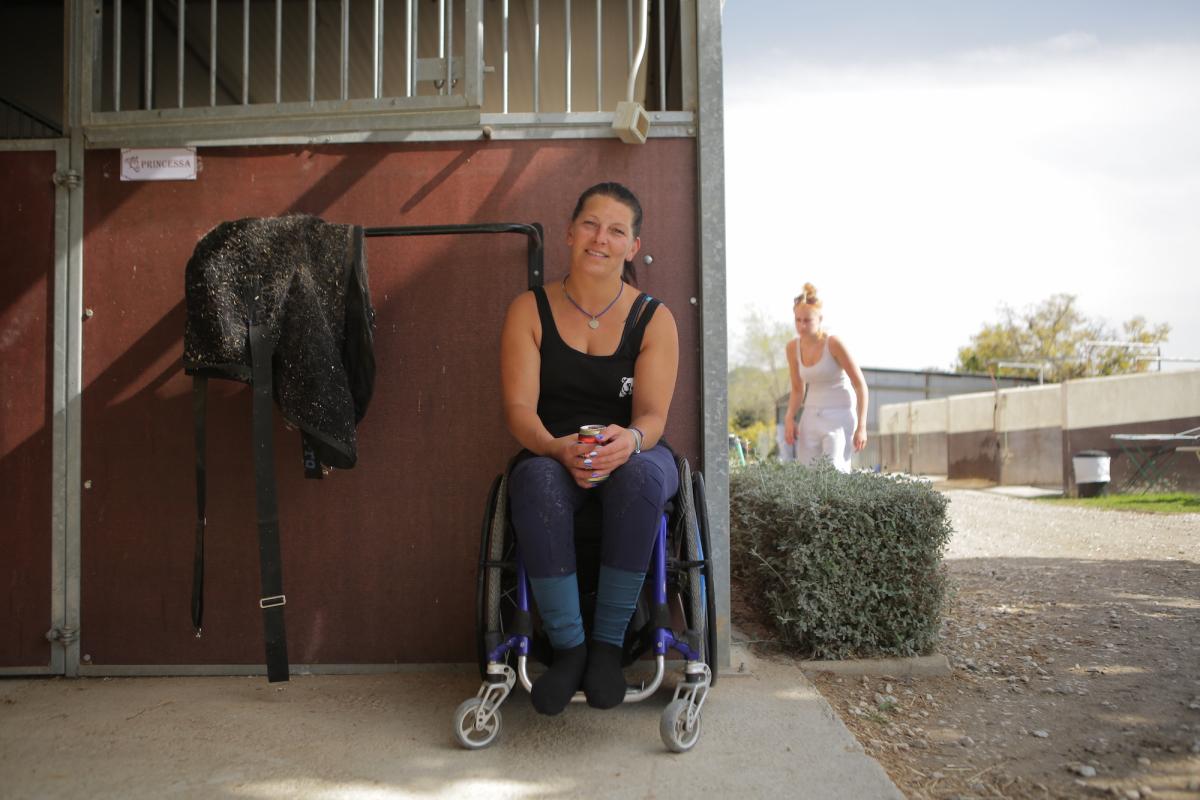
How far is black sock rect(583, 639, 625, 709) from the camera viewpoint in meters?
2.31

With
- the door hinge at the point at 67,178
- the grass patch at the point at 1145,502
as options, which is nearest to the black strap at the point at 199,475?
the door hinge at the point at 67,178

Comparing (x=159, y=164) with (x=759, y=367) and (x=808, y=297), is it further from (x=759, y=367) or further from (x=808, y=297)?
(x=759, y=367)

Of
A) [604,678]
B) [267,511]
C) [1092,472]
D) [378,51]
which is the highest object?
[378,51]

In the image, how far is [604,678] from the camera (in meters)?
2.34

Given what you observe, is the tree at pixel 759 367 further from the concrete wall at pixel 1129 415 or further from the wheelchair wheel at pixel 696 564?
the wheelchair wheel at pixel 696 564

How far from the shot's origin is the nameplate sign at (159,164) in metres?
3.25

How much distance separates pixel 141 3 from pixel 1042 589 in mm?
6542

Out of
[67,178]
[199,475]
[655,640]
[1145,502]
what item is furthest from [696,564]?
[1145,502]

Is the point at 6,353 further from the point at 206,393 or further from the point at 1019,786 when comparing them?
the point at 1019,786

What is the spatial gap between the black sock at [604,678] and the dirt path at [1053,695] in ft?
2.56

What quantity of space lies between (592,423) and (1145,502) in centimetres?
1048

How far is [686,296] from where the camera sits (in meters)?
3.18

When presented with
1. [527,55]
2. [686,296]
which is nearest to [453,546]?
[686,296]

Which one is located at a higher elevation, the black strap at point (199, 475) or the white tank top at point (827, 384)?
the white tank top at point (827, 384)
